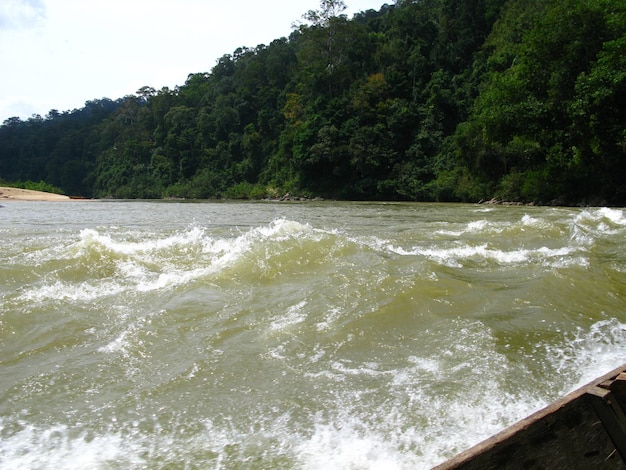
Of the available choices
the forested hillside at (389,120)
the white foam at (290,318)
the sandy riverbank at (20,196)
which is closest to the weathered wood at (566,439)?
the white foam at (290,318)

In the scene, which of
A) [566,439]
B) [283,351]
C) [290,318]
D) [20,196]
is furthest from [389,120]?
[566,439]

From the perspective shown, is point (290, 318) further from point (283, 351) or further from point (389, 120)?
point (389, 120)

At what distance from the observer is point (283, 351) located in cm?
329

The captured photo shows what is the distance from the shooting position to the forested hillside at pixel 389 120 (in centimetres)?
1866

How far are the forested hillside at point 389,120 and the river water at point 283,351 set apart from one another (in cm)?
1515

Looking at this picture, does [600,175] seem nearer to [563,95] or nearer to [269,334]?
[563,95]

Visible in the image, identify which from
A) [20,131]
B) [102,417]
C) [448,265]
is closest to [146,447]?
[102,417]

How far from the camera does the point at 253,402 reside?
2576 millimetres

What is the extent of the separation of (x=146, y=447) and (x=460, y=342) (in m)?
2.21

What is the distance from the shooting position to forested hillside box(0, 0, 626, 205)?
18.7 meters

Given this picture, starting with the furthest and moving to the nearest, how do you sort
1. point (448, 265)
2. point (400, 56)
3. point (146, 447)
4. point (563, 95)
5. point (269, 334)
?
point (400, 56), point (563, 95), point (448, 265), point (269, 334), point (146, 447)

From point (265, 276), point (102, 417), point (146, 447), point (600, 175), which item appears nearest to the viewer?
point (146, 447)

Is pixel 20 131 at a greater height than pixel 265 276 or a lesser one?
greater

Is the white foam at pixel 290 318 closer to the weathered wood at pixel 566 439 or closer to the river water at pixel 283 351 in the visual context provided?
the river water at pixel 283 351
